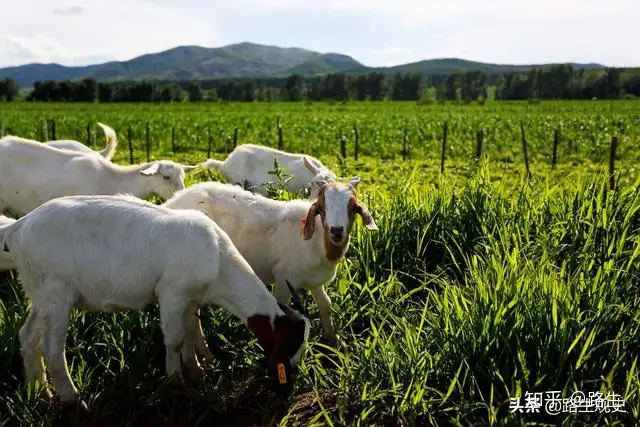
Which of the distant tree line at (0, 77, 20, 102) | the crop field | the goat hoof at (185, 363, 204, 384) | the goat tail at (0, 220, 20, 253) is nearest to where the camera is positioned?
the crop field

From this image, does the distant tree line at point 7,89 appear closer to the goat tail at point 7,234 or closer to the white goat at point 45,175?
the white goat at point 45,175

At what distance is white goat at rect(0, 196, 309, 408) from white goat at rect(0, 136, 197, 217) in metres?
3.47

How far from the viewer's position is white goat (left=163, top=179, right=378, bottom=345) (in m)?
4.67

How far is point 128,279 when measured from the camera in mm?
4121

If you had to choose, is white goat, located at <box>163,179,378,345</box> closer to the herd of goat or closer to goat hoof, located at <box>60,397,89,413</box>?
the herd of goat

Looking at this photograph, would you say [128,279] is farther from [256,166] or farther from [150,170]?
[256,166]

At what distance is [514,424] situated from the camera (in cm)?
329

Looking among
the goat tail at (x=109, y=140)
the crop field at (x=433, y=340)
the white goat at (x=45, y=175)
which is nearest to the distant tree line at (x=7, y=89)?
the goat tail at (x=109, y=140)

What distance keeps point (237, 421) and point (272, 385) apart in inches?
13.9

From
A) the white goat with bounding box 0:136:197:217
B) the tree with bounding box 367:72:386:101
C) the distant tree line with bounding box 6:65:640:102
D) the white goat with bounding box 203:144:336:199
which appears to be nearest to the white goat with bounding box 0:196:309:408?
the white goat with bounding box 0:136:197:217

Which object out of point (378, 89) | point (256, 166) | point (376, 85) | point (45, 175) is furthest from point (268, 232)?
point (376, 85)

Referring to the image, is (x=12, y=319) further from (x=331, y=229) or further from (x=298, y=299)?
(x=331, y=229)

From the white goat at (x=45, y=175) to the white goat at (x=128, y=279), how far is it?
11.4ft

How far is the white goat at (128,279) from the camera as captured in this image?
13.1 ft
